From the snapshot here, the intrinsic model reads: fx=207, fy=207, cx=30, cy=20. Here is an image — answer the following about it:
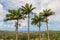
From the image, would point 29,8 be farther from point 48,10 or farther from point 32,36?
point 32,36

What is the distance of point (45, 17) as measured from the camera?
214 feet

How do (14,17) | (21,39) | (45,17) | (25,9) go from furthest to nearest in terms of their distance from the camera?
(21,39) → (45,17) → (25,9) → (14,17)

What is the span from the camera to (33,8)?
2255 inches

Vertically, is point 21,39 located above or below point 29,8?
below

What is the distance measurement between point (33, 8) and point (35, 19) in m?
10.3

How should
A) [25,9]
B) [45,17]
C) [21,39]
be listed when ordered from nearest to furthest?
[25,9], [45,17], [21,39]

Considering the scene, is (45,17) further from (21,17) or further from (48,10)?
(21,17)

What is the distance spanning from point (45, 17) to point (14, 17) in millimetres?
16399

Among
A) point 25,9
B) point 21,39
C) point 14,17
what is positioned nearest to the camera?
point 14,17

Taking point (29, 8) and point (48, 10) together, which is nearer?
point (29, 8)

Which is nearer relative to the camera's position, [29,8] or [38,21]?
[29,8]

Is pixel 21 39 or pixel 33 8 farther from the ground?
pixel 33 8

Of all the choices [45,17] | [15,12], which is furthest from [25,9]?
[45,17]

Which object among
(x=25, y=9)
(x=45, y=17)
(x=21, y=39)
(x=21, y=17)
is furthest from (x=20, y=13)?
(x=21, y=39)
